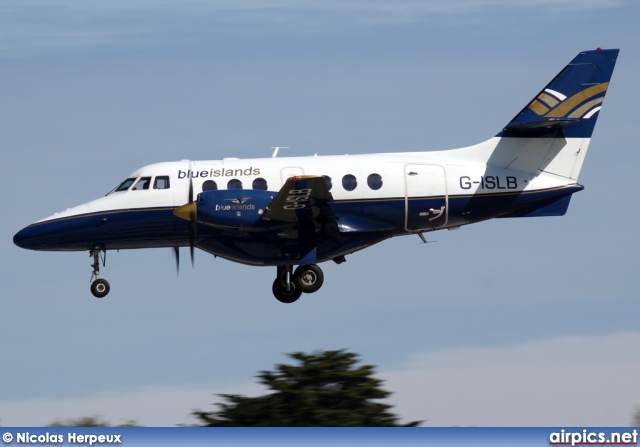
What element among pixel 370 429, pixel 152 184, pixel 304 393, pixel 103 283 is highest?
pixel 152 184

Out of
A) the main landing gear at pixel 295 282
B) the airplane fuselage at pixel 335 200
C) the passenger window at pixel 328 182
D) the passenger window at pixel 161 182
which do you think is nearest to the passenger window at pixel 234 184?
the airplane fuselage at pixel 335 200

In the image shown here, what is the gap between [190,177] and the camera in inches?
1228

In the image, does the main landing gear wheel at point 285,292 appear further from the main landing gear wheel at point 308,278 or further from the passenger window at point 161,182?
the passenger window at point 161,182

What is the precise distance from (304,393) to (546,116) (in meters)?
12.0

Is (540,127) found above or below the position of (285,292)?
above

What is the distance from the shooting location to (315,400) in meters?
25.3

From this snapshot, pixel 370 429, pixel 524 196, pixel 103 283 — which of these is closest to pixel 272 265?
pixel 103 283

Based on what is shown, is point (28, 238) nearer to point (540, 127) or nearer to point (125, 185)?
point (125, 185)

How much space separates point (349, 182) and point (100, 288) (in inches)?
309

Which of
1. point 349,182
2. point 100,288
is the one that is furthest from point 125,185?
point 349,182

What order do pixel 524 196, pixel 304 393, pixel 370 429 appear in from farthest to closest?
1. pixel 524 196
2. pixel 304 393
3. pixel 370 429

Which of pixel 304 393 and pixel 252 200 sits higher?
pixel 252 200

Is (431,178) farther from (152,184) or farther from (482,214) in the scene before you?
(152,184)

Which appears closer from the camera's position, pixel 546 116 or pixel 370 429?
pixel 370 429
